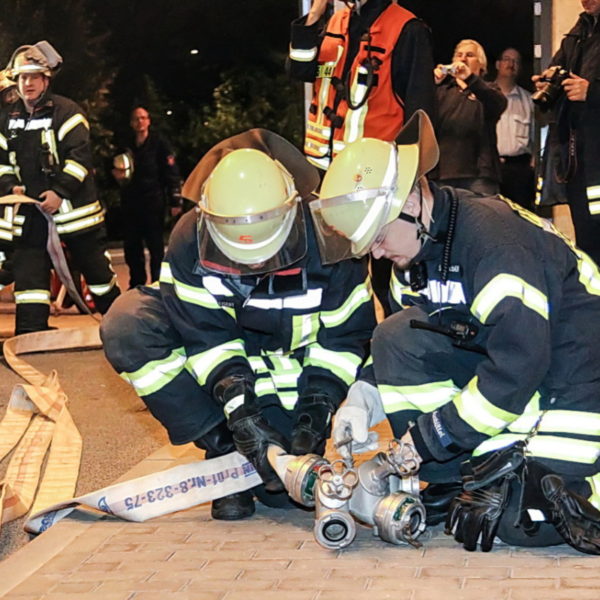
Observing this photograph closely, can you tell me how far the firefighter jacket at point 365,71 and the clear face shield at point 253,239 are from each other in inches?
65.4

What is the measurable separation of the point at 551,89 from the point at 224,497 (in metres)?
3.16

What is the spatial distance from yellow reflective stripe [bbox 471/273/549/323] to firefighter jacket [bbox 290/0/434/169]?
7.44 feet

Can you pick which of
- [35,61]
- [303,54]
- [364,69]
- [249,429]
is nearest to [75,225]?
[35,61]

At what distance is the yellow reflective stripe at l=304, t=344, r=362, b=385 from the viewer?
4453 millimetres

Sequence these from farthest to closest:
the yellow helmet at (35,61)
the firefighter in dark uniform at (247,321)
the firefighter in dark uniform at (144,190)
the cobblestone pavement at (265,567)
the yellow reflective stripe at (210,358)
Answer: the firefighter in dark uniform at (144,190), the yellow helmet at (35,61), the yellow reflective stripe at (210,358), the firefighter in dark uniform at (247,321), the cobblestone pavement at (265,567)

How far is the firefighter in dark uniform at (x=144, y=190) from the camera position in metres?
10.6

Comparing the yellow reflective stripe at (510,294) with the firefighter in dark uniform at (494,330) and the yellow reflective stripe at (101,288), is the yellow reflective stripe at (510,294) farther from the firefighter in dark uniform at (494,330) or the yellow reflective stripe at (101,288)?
the yellow reflective stripe at (101,288)

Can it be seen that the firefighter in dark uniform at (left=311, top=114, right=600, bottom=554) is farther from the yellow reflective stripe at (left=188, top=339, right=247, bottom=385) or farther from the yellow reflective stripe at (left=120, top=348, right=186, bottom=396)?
the yellow reflective stripe at (left=120, top=348, right=186, bottom=396)

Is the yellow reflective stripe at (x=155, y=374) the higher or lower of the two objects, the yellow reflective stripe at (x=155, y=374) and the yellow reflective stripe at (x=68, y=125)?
the lower

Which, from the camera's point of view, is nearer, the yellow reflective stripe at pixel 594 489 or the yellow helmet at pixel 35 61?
the yellow reflective stripe at pixel 594 489

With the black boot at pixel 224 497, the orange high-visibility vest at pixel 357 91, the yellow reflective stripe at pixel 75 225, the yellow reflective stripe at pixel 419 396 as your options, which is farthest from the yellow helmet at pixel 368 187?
the yellow reflective stripe at pixel 75 225

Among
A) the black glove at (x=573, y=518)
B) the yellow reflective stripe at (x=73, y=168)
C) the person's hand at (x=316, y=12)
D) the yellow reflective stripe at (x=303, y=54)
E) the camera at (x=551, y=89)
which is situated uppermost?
the person's hand at (x=316, y=12)

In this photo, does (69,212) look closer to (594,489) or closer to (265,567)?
(265,567)

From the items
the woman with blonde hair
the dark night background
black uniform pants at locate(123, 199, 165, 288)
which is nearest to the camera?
the woman with blonde hair
